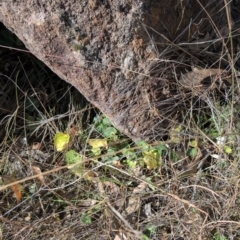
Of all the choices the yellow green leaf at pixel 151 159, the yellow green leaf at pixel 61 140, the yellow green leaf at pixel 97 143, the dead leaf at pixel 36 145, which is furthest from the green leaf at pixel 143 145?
the dead leaf at pixel 36 145

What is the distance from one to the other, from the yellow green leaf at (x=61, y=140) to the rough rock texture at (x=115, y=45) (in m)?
0.20

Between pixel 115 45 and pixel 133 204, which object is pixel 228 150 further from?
pixel 115 45

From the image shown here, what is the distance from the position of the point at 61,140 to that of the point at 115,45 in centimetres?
44

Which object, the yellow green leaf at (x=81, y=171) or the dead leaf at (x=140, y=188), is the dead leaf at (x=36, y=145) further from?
the dead leaf at (x=140, y=188)

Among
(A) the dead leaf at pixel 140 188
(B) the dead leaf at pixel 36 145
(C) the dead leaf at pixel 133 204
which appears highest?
(B) the dead leaf at pixel 36 145

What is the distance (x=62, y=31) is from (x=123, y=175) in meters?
0.56

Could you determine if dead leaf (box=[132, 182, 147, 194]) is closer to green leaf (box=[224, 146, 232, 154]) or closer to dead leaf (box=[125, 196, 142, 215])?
dead leaf (box=[125, 196, 142, 215])

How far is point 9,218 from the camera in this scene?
1798mm

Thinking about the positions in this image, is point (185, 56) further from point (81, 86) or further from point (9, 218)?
point (9, 218)

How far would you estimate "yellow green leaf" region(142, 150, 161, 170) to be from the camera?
1.81 metres

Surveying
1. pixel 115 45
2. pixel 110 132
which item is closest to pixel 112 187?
pixel 110 132

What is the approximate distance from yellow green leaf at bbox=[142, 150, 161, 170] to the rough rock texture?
0.06 metres

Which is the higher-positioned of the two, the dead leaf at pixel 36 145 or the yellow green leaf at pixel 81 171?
the dead leaf at pixel 36 145

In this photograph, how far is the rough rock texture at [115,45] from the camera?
5.34ft
